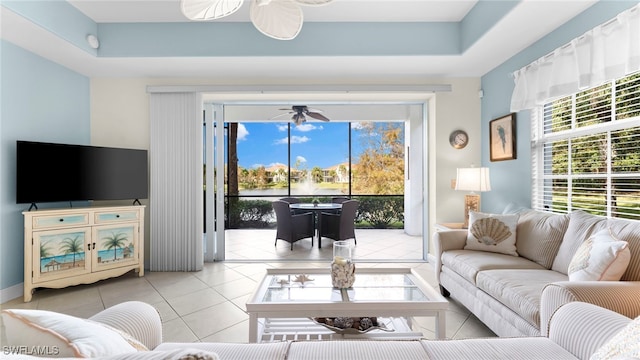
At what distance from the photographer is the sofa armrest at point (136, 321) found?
1.17m

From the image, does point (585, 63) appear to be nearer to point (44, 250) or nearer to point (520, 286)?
point (520, 286)

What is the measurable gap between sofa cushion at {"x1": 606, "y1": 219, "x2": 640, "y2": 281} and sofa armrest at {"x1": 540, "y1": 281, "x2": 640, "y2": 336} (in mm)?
212

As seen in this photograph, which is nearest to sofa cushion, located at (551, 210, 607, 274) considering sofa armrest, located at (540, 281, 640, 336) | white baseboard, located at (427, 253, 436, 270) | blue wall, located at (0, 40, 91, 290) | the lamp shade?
sofa armrest, located at (540, 281, 640, 336)

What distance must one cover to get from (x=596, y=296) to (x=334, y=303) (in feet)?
4.24

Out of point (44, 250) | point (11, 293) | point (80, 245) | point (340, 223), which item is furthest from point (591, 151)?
point (11, 293)

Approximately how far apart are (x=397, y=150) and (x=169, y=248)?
5721 millimetres

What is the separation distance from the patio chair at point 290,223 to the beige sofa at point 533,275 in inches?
104

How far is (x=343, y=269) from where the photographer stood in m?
2.06

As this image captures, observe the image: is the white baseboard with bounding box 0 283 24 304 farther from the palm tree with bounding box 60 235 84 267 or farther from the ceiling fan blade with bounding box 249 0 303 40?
the ceiling fan blade with bounding box 249 0 303 40

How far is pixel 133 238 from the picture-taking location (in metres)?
3.51

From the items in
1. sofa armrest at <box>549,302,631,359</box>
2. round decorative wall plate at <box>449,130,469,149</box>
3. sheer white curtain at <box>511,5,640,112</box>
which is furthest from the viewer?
round decorative wall plate at <box>449,130,469,149</box>

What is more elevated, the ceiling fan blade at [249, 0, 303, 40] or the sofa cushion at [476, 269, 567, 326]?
the ceiling fan blade at [249, 0, 303, 40]

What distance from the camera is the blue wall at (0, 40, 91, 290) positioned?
290 cm

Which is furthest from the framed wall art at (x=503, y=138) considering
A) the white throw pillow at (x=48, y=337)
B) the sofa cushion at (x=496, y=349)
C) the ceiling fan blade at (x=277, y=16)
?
the white throw pillow at (x=48, y=337)
